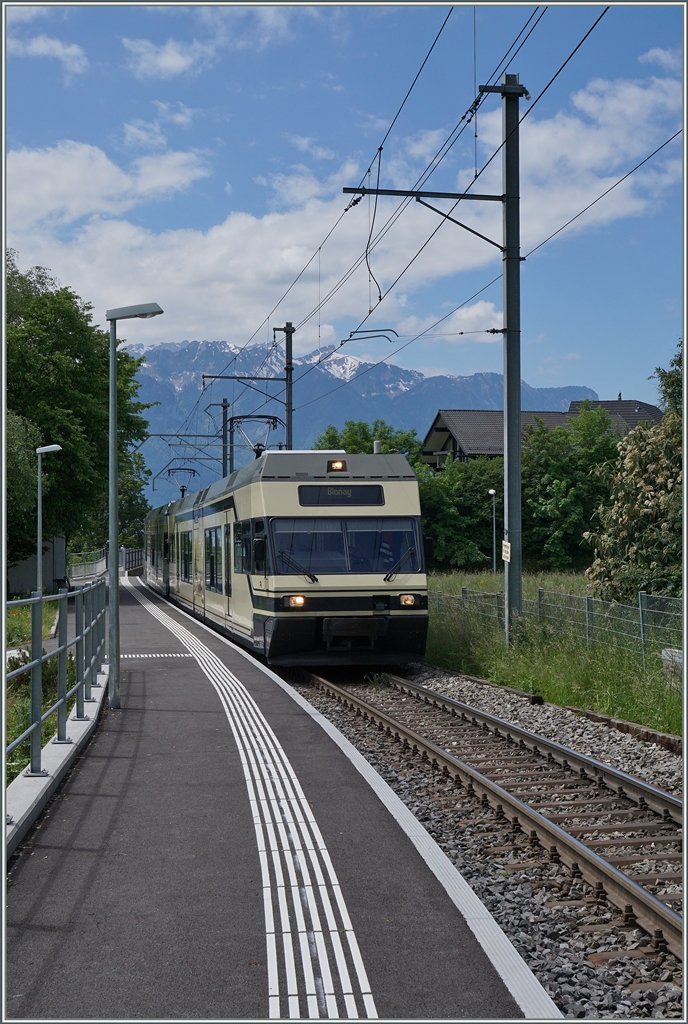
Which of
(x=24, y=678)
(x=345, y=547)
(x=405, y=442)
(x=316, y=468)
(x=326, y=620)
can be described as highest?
(x=405, y=442)

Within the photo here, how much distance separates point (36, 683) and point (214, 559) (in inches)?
581

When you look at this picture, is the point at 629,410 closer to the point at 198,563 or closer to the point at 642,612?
the point at 198,563

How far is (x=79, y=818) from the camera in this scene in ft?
22.6

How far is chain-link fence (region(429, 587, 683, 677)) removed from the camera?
12.5 m

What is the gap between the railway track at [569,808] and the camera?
5.78 metres

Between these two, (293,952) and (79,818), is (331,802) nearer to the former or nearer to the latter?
(79,818)

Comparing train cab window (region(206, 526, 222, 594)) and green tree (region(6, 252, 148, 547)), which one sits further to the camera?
green tree (region(6, 252, 148, 547))

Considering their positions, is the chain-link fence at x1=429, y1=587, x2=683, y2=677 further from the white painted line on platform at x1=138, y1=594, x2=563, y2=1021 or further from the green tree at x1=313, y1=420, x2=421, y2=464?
the green tree at x1=313, y1=420, x2=421, y2=464

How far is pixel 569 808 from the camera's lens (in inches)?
310

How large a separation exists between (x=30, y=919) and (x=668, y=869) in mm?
3815

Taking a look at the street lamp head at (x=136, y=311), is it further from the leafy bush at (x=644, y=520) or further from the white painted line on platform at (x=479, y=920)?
the leafy bush at (x=644, y=520)

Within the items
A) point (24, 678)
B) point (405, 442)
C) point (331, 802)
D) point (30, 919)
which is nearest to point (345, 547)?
point (24, 678)

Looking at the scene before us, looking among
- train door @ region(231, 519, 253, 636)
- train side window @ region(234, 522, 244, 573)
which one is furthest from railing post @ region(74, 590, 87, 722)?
train side window @ region(234, 522, 244, 573)

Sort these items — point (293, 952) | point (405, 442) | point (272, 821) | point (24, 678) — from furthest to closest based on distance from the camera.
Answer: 1. point (405, 442)
2. point (24, 678)
3. point (272, 821)
4. point (293, 952)
